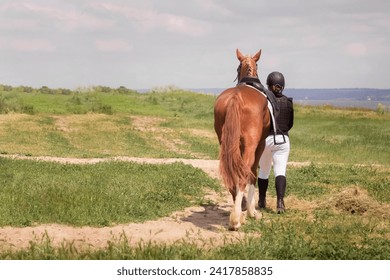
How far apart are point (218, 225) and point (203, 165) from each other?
23.6 feet

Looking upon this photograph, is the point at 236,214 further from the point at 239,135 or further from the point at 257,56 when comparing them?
the point at 257,56

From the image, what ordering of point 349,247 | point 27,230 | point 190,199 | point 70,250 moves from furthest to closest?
point 190,199, point 27,230, point 349,247, point 70,250

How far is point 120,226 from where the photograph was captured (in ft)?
28.8

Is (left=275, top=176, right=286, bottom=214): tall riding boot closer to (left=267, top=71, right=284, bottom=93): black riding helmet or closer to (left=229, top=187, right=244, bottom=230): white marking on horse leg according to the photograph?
(left=267, top=71, right=284, bottom=93): black riding helmet

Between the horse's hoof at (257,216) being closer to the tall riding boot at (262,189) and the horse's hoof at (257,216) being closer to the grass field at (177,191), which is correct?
the grass field at (177,191)

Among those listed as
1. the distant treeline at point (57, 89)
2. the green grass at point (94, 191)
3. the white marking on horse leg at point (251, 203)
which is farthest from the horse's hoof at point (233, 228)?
the distant treeline at point (57, 89)

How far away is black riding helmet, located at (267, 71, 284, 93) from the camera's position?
10.2 m

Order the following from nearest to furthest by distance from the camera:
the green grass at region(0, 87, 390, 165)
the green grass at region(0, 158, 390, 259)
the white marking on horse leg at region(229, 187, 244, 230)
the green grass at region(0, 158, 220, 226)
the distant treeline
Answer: the green grass at region(0, 158, 390, 259) < the white marking on horse leg at region(229, 187, 244, 230) < the green grass at region(0, 158, 220, 226) < the green grass at region(0, 87, 390, 165) < the distant treeline

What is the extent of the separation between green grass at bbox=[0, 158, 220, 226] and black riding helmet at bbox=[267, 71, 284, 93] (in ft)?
10.1

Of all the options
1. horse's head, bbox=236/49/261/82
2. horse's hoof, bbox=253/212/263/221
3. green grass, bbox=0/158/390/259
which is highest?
horse's head, bbox=236/49/261/82

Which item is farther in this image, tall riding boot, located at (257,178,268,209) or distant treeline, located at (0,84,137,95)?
distant treeline, located at (0,84,137,95)

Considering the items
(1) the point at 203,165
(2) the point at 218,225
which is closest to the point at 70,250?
(2) the point at 218,225

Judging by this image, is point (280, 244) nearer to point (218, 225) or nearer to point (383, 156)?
point (218, 225)

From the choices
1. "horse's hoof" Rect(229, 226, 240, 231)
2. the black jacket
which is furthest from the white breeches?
"horse's hoof" Rect(229, 226, 240, 231)
